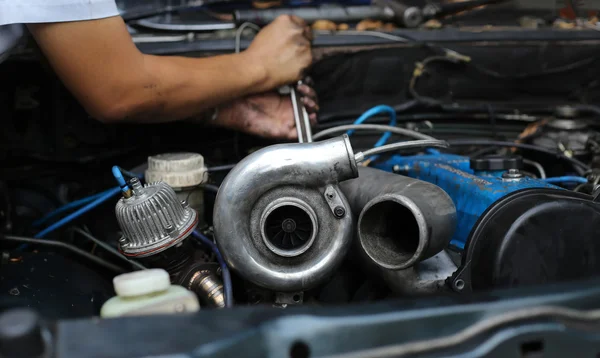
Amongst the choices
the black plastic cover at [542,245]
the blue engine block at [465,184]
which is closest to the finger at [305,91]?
the blue engine block at [465,184]

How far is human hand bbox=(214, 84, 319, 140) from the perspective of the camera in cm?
150

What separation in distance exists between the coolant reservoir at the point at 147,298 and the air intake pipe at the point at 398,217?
390 millimetres

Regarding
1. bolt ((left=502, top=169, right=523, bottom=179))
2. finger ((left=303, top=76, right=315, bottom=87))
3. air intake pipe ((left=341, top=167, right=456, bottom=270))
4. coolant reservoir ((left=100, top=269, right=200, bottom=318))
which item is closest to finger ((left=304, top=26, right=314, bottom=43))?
finger ((left=303, top=76, right=315, bottom=87))

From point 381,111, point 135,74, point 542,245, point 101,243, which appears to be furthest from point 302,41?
point 542,245

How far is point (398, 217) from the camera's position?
1.04 m

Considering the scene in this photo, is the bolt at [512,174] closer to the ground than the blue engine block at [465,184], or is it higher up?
higher up

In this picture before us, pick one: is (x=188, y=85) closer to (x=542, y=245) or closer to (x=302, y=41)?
(x=302, y=41)

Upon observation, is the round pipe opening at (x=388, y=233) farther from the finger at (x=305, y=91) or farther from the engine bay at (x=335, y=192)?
the finger at (x=305, y=91)

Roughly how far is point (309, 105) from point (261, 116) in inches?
5.6

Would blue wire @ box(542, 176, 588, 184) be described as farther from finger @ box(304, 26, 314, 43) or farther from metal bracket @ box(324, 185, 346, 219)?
finger @ box(304, 26, 314, 43)

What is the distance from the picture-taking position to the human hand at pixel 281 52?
1.47m

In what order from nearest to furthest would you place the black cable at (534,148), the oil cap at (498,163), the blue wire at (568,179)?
the oil cap at (498,163), the blue wire at (568,179), the black cable at (534,148)

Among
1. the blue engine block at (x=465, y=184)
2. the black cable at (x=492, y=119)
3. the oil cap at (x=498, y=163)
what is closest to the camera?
the blue engine block at (x=465, y=184)

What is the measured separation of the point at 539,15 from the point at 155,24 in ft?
4.71
